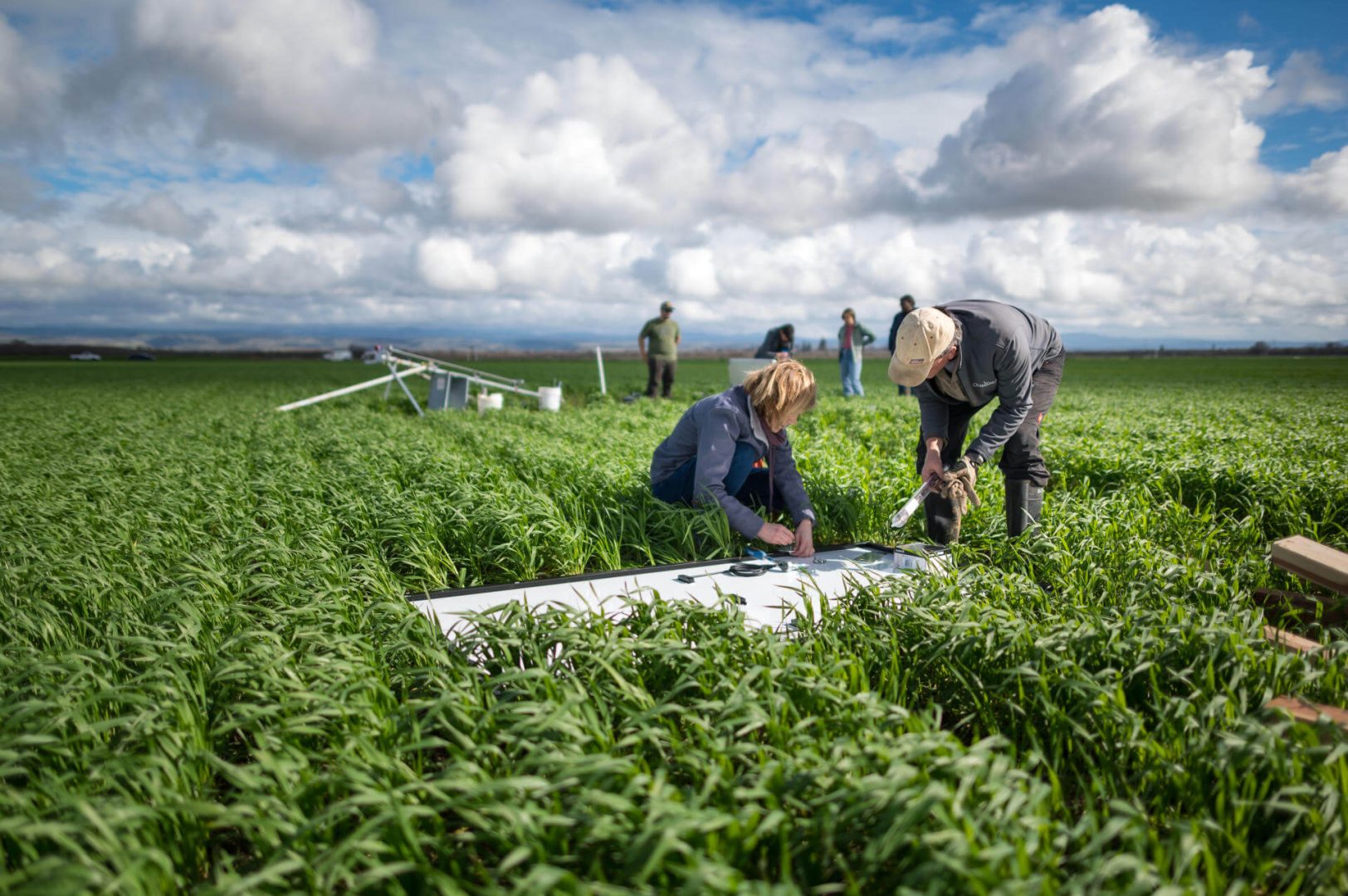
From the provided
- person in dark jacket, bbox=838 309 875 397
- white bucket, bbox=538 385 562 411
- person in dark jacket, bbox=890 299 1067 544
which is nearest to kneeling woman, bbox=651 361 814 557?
person in dark jacket, bbox=890 299 1067 544

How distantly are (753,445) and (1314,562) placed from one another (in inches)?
105

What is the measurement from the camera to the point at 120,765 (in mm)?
1786

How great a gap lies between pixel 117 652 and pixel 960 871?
111 inches

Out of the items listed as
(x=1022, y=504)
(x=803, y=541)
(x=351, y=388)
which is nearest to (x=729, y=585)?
(x=803, y=541)

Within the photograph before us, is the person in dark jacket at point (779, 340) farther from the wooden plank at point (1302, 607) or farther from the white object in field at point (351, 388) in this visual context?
the wooden plank at point (1302, 607)

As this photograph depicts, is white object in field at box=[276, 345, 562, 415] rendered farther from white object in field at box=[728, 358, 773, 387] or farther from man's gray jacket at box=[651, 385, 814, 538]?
man's gray jacket at box=[651, 385, 814, 538]

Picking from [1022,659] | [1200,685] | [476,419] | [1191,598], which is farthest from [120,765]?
[476,419]

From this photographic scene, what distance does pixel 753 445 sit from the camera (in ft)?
14.3

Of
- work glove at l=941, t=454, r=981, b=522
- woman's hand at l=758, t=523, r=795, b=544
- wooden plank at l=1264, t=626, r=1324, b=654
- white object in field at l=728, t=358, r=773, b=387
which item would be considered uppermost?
white object in field at l=728, t=358, r=773, b=387

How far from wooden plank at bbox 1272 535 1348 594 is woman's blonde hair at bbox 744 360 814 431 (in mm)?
2281

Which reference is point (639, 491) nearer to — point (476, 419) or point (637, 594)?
point (637, 594)

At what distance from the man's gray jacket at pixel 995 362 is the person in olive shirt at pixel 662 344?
1036 centimetres

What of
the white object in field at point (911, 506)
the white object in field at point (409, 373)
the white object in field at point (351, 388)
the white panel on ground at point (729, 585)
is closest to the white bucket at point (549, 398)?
the white object in field at point (409, 373)

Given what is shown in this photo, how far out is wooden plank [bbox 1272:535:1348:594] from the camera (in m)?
2.85
